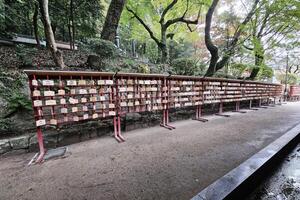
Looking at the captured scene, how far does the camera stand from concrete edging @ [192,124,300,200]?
1294mm

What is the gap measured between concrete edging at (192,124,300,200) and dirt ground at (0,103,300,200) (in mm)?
148

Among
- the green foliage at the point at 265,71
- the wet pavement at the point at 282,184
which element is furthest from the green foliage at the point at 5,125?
the green foliage at the point at 265,71

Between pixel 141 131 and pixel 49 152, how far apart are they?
1.77 m

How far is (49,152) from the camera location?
2326 mm

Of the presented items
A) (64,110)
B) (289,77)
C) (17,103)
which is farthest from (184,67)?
(289,77)

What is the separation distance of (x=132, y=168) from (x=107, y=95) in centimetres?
160

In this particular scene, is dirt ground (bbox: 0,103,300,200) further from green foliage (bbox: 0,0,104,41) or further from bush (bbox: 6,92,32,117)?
green foliage (bbox: 0,0,104,41)

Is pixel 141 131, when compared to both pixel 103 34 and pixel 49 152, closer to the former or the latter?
pixel 49 152

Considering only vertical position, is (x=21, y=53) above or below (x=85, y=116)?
above

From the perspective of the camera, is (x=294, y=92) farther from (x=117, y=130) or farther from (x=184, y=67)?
(x=117, y=130)

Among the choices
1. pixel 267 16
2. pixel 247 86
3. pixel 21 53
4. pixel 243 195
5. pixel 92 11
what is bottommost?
pixel 243 195

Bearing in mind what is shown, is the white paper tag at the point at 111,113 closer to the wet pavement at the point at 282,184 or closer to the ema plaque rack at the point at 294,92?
the wet pavement at the point at 282,184

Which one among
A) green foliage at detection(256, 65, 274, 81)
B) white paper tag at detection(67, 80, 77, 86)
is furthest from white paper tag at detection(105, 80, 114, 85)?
green foliage at detection(256, 65, 274, 81)

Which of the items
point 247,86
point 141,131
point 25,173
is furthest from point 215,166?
point 247,86
